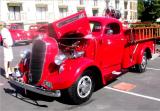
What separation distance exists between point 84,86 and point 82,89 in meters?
0.09

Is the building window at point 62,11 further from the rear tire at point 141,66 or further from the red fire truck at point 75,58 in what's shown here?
the red fire truck at point 75,58

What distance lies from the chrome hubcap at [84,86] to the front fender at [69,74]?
0.27m

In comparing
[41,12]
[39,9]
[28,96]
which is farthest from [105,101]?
[41,12]

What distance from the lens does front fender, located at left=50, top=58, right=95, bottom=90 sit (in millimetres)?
5797

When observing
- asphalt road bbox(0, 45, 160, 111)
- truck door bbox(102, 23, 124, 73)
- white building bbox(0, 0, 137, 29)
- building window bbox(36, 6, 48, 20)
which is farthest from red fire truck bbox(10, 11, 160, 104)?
building window bbox(36, 6, 48, 20)

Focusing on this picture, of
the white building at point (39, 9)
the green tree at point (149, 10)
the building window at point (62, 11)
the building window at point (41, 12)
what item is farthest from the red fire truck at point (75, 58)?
the green tree at point (149, 10)

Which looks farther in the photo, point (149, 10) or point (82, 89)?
point (149, 10)

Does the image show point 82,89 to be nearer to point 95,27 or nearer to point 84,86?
point 84,86

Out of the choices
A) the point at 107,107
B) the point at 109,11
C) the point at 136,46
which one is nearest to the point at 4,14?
the point at 109,11

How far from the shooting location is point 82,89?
616cm

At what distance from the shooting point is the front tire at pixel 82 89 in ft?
19.5

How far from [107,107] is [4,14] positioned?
29.6 metres

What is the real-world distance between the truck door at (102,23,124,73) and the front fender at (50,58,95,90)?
116 centimetres

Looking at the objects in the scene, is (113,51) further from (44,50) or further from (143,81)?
(44,50)
